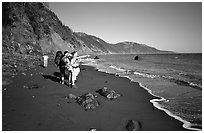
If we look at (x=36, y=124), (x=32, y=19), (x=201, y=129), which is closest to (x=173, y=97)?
(x=201, y=129)

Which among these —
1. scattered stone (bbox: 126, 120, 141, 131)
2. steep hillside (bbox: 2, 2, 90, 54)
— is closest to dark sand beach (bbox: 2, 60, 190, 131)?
scattered stone (bbox: 126, 120, 141, 131)

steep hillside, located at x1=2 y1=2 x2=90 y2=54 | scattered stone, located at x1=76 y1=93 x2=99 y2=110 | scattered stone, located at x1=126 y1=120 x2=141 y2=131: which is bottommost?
scattered stone, located at x1=126 y1=120 x2=141 y2=131

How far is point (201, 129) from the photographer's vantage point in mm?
5082

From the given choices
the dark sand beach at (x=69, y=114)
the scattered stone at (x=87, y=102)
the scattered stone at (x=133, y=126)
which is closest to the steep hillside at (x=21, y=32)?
the dark sand beach at (x=69, y=114)

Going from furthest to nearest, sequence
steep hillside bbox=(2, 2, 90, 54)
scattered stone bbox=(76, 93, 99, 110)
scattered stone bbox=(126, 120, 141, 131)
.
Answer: steep hillside bbox=(2, 2, 90, 54) → scattered stone bbox=(76, 93, 99, 110) → scattered stone bbox=(126, 120, 141, 131)

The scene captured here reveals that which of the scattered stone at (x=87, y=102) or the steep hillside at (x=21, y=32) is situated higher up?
the steep hillside at (x=21, y=32)

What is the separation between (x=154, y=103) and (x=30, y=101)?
6.06 metres

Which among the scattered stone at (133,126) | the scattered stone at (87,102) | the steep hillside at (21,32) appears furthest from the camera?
the steep hillside at (21,32)

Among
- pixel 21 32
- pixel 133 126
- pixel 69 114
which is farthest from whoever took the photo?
pixel 21 32

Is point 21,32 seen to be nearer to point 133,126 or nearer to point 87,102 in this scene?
point 87,102

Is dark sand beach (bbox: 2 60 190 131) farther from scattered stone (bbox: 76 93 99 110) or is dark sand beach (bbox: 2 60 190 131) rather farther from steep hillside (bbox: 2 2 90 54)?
steep hillside (bbox: 2 2 90 54)

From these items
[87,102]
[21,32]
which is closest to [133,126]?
[87,102]

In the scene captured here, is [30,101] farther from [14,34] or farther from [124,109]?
[14,34]

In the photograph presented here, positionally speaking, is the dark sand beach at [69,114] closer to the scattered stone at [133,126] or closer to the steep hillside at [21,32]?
the scattered stone at [133,126]
